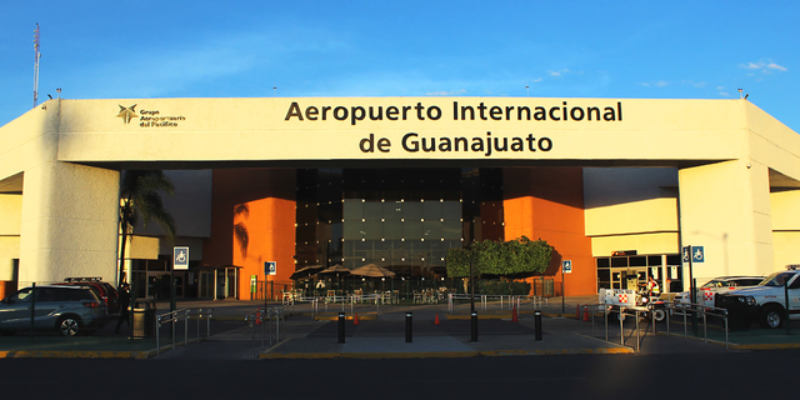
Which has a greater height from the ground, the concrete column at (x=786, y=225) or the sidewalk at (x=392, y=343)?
the concrete column at (x=786, y=225)

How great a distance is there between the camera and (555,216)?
4219 cm

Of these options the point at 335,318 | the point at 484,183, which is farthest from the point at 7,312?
the point at 484,183

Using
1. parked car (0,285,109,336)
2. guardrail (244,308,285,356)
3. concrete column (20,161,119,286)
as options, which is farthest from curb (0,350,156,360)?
concrete column (20,161,119,286)

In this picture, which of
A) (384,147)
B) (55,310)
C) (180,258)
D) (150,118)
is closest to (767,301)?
(384,147)

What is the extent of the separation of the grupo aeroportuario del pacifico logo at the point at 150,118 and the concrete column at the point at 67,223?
2.78 metres

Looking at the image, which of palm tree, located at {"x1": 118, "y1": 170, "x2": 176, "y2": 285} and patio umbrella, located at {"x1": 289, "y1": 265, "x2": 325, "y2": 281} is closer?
palm tree, located at {"x1": 118, "y1": 170, "x2": 176, "y2": 285}

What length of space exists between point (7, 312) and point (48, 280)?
8.13m

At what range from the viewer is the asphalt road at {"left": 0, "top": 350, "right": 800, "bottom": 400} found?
938 centimetres

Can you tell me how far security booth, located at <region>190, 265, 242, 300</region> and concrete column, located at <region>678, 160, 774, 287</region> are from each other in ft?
→ 93.5

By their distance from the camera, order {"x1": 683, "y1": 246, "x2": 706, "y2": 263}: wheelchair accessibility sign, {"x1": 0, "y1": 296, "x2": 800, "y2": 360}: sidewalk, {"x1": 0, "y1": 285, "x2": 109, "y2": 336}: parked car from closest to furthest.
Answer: {"x1": 0, "y1": 296, "x2": 800, "y2": 360}: sidewalk → {"x1": 0, "y1": 285, "x2": 109, "y2": 336}: parked car → {"x1": 683, "y1": 246, "x2": 706, "y2": 263}: wheelchair accessibility sign

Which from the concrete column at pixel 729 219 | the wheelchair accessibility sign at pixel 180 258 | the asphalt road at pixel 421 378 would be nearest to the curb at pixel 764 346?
the asphalt road at pixel 421 378

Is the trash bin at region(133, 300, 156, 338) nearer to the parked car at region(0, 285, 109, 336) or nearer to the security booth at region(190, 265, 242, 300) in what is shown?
the parked car at region(0, 285, 109, 336)

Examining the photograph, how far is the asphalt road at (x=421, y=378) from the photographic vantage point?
30.8ft

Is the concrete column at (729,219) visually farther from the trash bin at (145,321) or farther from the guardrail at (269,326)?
the trash bin at (145,321)
